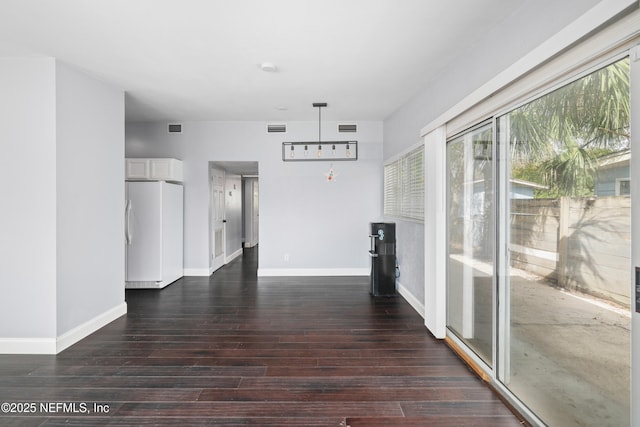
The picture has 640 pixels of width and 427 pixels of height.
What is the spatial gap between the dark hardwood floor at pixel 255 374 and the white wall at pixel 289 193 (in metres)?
1.76

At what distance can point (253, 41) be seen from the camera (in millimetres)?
2658

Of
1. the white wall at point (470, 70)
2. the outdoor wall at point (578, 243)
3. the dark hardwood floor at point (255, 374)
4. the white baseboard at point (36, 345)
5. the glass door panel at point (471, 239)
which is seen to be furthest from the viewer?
the white baseboard at point (36, 345)

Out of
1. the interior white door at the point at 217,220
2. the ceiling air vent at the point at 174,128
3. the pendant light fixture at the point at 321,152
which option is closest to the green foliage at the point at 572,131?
the pendant light fixture at the point at 321,152

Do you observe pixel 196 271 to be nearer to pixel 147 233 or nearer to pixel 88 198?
pixel 147 233

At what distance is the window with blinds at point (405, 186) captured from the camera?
12.5 ft

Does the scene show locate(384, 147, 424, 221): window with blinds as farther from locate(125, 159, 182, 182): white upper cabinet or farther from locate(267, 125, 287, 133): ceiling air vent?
locate(125, 159, 182, 182): white upper cabinet

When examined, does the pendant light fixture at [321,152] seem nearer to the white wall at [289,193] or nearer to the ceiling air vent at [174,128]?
the white wall at [289,193]

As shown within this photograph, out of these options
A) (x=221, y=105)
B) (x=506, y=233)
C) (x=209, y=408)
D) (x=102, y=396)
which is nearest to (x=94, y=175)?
(x=221, y=105)

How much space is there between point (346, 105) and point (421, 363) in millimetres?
3491

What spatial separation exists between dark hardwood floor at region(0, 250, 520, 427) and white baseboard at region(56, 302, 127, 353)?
82mm

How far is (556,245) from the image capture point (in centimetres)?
181

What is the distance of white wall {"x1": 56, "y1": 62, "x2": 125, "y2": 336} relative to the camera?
2.97m

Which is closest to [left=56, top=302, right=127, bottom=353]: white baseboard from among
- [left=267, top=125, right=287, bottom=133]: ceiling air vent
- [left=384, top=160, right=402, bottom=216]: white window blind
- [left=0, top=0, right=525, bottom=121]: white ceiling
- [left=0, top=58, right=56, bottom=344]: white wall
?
[left=0, top=58, right=56, bottom=344]: white wall

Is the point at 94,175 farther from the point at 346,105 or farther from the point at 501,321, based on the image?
the point at 501,321
